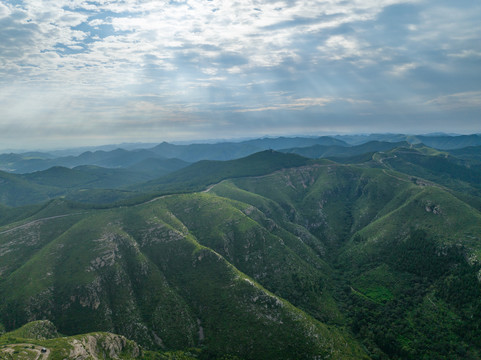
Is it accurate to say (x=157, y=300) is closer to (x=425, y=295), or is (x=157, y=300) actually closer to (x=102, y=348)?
(x=102, y=348)

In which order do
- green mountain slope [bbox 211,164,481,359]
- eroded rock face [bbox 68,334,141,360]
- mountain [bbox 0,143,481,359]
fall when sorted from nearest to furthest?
1. eroded rock face [bbox 68,334,141,360]
2. mountain [bbox 0,143,481,359]
3. green mountain slope [bbox 211,164,481,359]

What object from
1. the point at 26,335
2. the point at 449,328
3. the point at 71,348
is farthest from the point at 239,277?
the point at 449,328

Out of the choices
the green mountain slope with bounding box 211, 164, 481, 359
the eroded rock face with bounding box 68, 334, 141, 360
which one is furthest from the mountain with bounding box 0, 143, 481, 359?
the eroded rock face with bounding box 68, 334, 141, 360

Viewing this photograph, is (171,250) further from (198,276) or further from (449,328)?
(449,328)

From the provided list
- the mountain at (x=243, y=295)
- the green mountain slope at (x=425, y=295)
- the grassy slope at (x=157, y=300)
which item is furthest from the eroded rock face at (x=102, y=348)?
the green mountain slope at (x=425, y=295)

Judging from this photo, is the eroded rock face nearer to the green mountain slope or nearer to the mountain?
the mountain

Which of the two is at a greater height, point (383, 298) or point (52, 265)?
point (52, 265)

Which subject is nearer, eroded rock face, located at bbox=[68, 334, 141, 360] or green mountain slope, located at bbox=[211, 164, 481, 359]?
eroded rock face, located at bbox=[68, 334, 141, 360]

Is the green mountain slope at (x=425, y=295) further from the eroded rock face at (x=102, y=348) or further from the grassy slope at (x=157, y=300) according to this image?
the eroded rock face at (x=102, y=348)

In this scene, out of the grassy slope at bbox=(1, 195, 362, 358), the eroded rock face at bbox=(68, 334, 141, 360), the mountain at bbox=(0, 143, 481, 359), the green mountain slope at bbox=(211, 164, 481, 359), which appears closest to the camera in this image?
the eroded rock face at bbox=(68, 334, 141, 360)
